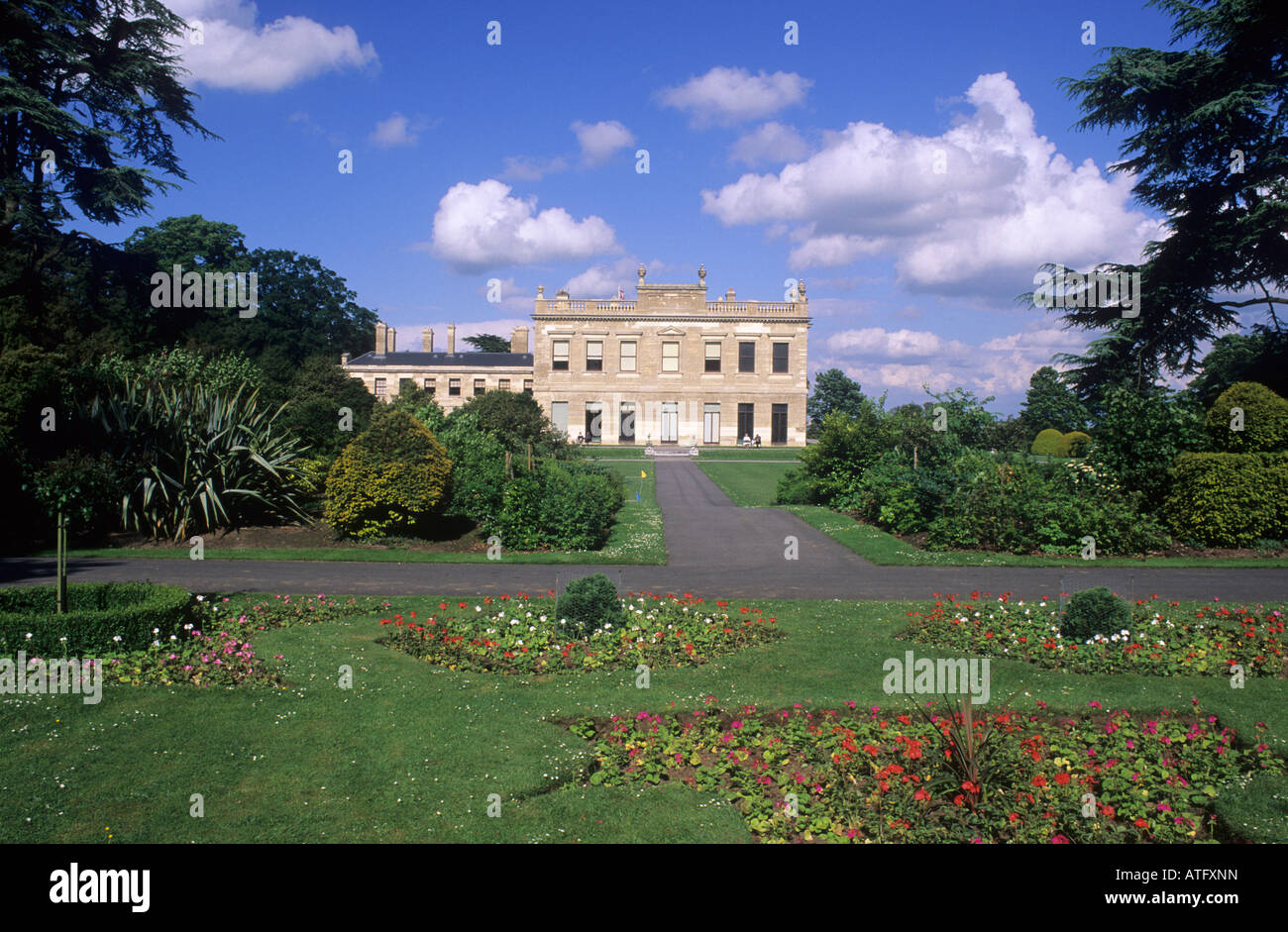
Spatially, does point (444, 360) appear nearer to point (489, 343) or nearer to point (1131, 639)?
point (489, 343)

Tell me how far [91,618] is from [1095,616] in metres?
Answer: 11.1

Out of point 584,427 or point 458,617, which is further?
point 584,427

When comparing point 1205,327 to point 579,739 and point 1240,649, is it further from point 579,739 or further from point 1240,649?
point 579,739

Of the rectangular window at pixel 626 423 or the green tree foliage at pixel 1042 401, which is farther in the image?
the rectangular window at pixel 626 423

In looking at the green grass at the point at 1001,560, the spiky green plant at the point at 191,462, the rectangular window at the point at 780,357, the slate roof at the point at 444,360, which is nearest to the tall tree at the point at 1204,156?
the green grass at the point at 1001,560

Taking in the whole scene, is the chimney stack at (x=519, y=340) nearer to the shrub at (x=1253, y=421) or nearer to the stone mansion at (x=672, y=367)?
the stone mansion at (x=672, y=367)

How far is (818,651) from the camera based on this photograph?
9.09m

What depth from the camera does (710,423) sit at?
60.1 m

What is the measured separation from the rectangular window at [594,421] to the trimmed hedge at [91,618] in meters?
51.0

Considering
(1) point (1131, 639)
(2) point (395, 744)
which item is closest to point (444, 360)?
(1) point (1131, 639)

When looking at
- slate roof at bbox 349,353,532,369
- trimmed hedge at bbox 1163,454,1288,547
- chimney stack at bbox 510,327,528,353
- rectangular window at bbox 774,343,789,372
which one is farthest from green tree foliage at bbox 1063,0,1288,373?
chimney stack at bbox 510,327,528,353

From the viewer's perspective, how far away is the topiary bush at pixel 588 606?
31.4 ft
